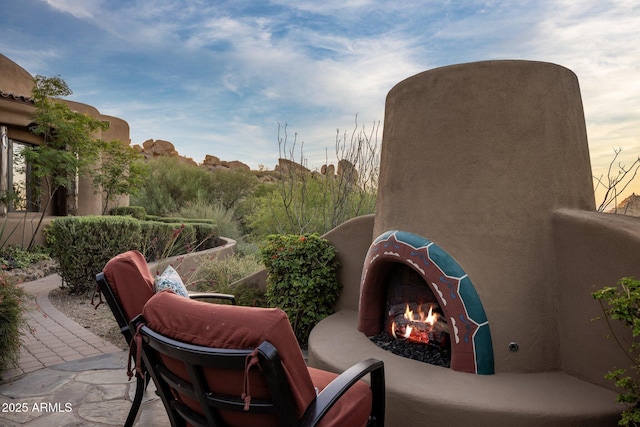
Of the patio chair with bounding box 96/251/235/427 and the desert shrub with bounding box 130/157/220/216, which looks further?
the desert shrub with bounding box 130/157/220/216

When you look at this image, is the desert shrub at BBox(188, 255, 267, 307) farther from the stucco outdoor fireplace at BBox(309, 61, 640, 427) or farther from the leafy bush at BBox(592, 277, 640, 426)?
the leafy bush at BBox(592, 277, 640, 426)

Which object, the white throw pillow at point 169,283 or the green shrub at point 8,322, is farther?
the green shrub at point 8,322

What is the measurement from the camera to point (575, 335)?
2.77m

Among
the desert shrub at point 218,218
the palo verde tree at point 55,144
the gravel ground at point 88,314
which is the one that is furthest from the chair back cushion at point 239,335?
the desert shrub at point 218,218

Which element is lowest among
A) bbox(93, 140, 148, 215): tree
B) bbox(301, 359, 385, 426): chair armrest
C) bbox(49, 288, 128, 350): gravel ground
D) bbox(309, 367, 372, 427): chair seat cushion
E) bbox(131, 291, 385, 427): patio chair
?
bbox(49, 288, 128, 350): gravel ground

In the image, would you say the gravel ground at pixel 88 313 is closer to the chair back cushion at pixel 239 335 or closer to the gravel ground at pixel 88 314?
the gravel ground at pixel 88 314

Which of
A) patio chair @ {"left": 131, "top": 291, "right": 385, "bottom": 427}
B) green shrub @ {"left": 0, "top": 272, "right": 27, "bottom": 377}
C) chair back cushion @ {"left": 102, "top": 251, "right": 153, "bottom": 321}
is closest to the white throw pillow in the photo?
chair back cushion @ {"left": 102, "top": 251, "right": 153, "bottom": 321}

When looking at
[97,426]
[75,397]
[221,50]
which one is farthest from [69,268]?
[221,50]

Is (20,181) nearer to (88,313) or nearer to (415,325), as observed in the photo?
(88,313)

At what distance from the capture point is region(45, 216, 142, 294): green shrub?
664 centimetres

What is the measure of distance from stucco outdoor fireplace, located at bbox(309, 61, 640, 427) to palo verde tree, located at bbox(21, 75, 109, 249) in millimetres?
10384

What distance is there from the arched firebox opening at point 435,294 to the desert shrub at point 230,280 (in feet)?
6.63

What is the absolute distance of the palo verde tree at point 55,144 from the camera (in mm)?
10586

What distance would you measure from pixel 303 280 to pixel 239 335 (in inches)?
121
